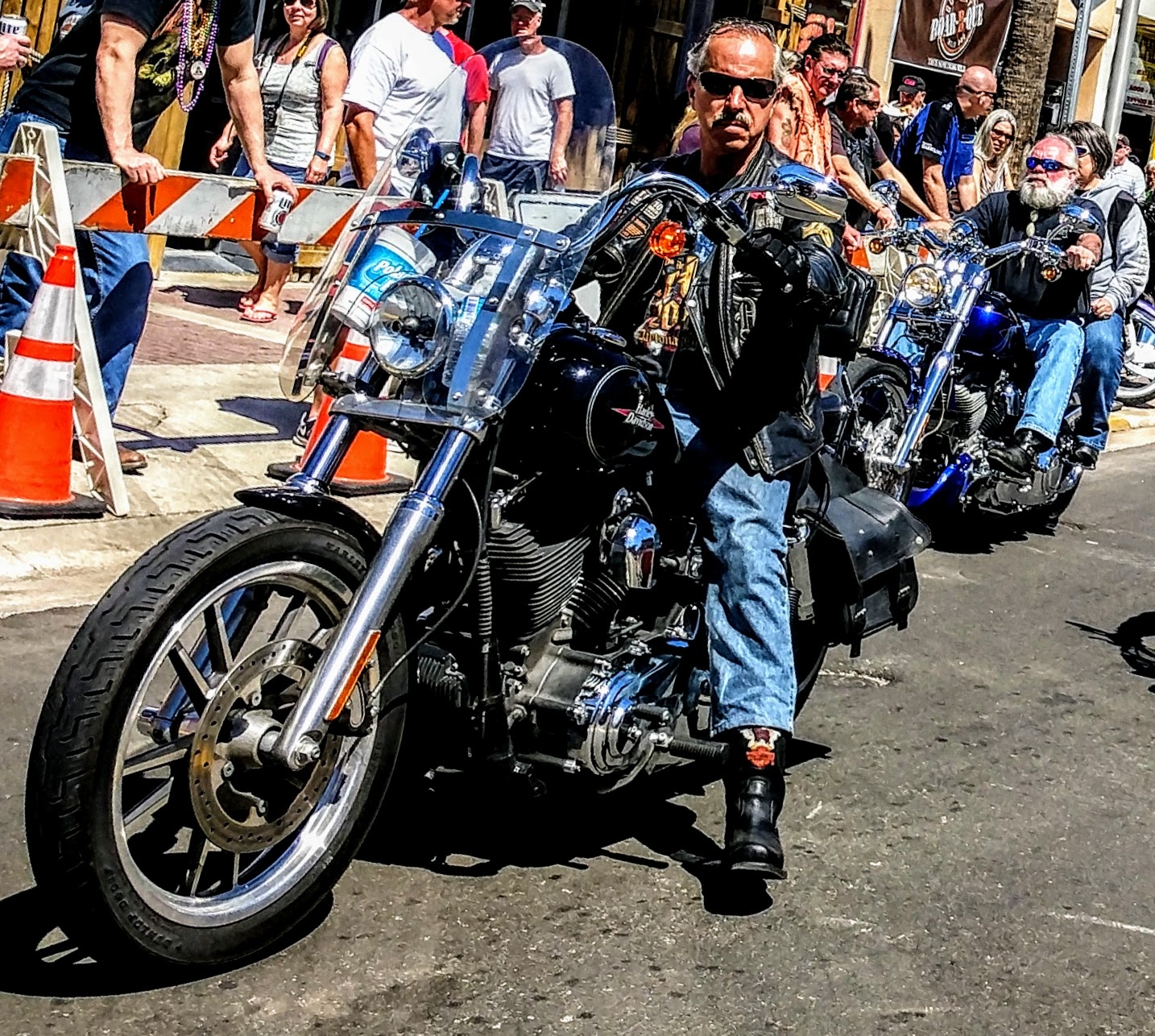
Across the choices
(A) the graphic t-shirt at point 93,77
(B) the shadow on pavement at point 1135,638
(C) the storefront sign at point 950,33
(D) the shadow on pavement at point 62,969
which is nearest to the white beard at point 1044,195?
(B) the shadow on pavement at point 1135,638

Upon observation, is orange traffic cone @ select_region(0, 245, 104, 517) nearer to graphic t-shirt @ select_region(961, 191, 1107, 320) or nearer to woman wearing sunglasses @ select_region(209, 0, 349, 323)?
woman wearing sunglasses @ select_region(209, 0, 349, 323)

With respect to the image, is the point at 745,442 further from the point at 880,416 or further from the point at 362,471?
the point at 880,416

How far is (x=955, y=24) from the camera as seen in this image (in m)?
18.7

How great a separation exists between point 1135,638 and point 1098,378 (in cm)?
234

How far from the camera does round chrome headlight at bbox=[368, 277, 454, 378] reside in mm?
3232

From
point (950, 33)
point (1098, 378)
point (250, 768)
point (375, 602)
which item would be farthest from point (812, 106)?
point (950, 33)

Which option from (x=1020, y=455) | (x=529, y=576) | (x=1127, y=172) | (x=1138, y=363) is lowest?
(x=1138, y=363)

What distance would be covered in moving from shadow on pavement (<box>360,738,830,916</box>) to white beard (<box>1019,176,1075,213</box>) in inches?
184

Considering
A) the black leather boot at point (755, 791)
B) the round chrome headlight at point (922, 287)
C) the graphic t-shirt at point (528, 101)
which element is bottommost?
the black leather boot at point (755, 791)

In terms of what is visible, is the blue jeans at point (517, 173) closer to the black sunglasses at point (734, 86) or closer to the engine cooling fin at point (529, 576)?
the black sunglasses at point (734, 86)

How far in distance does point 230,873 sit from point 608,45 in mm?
11877

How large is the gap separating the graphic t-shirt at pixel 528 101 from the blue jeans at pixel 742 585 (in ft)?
2.27

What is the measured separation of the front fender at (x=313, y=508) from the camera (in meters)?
3.12

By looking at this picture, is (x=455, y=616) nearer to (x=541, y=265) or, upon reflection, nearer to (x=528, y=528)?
(x=528, y=528)
